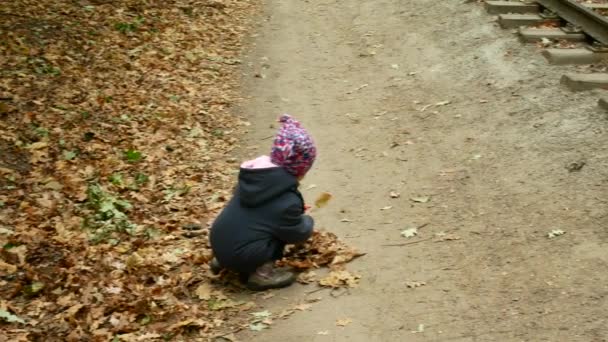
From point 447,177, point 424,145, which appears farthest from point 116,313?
point 424,145

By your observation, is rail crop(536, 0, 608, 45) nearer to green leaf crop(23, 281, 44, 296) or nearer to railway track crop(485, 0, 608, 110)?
railway track crop(485, 0, 608, 110)

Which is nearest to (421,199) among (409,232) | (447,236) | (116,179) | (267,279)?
(409,232)

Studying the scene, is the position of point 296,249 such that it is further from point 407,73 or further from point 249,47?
point 249,47

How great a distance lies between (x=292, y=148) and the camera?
5.36 m

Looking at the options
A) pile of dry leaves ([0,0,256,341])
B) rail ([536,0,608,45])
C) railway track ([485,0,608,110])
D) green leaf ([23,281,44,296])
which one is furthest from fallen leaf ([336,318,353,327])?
rail ([536,0,608,45])

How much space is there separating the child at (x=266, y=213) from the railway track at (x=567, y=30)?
3751 mm

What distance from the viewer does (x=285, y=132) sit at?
5.39 meters

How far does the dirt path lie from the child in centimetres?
34

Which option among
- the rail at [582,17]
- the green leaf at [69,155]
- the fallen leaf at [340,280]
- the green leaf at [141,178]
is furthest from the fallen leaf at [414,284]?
the rail at [582,17]

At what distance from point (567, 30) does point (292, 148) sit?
5.77 meters

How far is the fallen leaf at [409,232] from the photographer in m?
6.38

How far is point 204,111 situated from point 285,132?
4.88 metres

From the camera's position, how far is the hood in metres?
5.44

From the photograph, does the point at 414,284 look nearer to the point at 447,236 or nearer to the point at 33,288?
the point at 447,236
